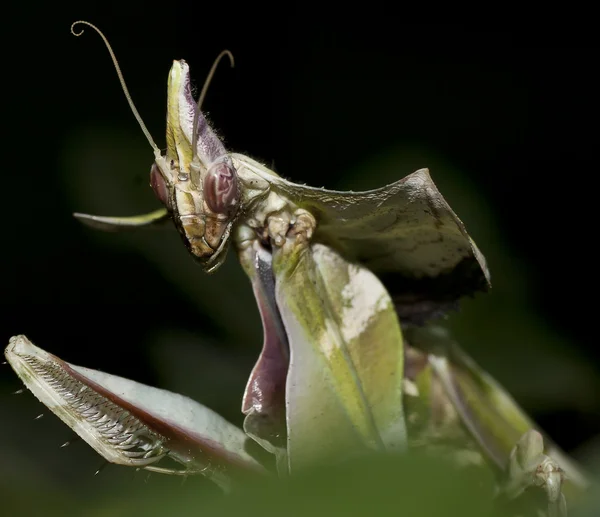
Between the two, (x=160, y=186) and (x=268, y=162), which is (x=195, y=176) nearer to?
(x=160, y=186)

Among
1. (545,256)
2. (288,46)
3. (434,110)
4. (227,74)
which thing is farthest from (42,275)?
(545,256)

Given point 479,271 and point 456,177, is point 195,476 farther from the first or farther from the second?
point 456,177

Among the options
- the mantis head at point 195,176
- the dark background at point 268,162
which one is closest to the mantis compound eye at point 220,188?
the mantis head at point 195,176

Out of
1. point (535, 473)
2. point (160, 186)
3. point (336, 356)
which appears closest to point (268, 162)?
point (160, 186)

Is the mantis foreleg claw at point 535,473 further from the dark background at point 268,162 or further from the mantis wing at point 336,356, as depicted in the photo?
the dark background at point 268,162

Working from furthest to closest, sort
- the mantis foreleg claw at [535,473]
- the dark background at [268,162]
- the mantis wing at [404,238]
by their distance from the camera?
the dark background at [268,162] < the mantis foreleg claw at [535,473] < the mantis wing at [404,238]

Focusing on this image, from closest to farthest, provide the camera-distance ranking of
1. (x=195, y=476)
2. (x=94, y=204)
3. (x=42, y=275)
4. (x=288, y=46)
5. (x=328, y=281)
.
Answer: (x=195, y=476) → (x=328, y=281) → (x=94, y=204) → (x=42, y=275) → (x=288, y=46)
